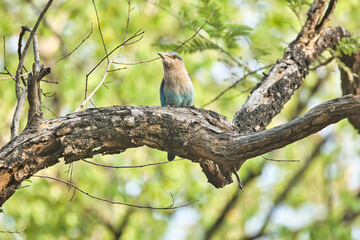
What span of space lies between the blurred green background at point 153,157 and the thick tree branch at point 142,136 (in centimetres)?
390

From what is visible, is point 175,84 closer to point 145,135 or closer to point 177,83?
point 177,83

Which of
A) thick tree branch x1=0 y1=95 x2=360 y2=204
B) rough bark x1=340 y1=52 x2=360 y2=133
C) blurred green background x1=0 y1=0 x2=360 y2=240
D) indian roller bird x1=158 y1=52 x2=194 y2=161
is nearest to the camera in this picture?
thick tree branch x1=0 y1=95 x2=360 y2=204

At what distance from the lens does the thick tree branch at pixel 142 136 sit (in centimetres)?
248

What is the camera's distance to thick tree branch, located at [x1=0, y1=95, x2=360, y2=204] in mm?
2480

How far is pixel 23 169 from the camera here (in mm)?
2592

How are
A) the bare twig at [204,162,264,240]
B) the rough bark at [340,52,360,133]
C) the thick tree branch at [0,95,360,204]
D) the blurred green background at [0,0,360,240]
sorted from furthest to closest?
1. the bare twig at [204,162,264,240]
2. the blurred green background at [0,0,360,240]
3. the rough bark at [340,52,360,133]
4. the thick tree branch at [0,95,360,204]

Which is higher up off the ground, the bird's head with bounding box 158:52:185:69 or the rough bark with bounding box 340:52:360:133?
→ the bird's head with bounding box 158:52:185:69

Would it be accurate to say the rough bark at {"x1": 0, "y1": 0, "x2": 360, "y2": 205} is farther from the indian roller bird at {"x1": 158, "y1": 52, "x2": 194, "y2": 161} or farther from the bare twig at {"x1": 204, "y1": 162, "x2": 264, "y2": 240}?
the bare twig at {"x1": 204, "y1": 162, "x2": 264, "y2": 240}

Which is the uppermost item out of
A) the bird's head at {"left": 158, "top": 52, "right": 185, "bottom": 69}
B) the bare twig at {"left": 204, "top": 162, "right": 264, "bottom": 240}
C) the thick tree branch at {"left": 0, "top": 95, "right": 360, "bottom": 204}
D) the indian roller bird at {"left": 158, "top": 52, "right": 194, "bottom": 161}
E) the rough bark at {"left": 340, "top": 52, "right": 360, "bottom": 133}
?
the bare twig at {"left": 204, "top": 162, "right": 264, "bottom": 240}

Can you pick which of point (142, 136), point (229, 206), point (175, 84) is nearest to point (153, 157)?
point (229, 206)

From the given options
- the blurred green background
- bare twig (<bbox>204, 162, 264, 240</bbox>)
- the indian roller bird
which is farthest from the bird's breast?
bare twig (<bbox>204, 162, 264, 240</bbox>)

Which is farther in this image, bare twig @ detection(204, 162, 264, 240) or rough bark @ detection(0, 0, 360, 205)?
bare twig @ detection(204, 162, 264, 240)

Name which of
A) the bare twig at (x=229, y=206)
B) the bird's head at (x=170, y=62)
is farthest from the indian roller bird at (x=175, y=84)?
the bare twig at (x=229, y=206)

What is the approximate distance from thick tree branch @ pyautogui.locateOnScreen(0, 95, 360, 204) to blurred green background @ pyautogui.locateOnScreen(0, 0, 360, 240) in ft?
12.8
